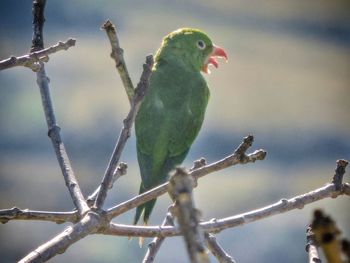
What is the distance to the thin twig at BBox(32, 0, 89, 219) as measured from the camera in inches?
69.8

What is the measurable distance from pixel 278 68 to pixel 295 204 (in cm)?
884

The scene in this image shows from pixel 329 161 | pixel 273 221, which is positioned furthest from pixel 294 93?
pixel 273 221

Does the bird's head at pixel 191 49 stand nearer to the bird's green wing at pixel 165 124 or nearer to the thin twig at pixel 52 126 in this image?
the bird's green wing at pixel 165 124

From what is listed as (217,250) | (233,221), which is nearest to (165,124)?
(217,250)

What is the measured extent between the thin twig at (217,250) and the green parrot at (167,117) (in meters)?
0.81

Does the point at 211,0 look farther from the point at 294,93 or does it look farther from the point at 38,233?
the point at 38,233

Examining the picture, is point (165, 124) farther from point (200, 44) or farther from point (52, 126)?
point (52, 126)

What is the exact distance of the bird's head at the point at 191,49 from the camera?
3855mm

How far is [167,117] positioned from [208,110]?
20.9 ft

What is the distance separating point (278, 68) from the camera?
10586mm

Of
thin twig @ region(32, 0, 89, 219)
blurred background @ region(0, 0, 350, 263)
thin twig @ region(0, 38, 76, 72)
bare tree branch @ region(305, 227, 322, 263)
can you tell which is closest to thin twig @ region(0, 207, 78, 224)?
thin twig @ region(32, 0, 89, 219)

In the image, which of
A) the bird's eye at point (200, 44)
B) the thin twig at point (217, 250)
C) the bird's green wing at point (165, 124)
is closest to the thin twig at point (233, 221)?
the thin twig at point (217, 250)

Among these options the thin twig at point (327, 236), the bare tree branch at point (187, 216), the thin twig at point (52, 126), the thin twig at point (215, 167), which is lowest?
the thin twig at point (327, 236)

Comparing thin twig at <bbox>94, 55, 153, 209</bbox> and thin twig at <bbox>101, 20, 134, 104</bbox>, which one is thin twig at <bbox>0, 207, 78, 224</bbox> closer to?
thin twig at <bbox>94, 55, 153, 209</bbox>
